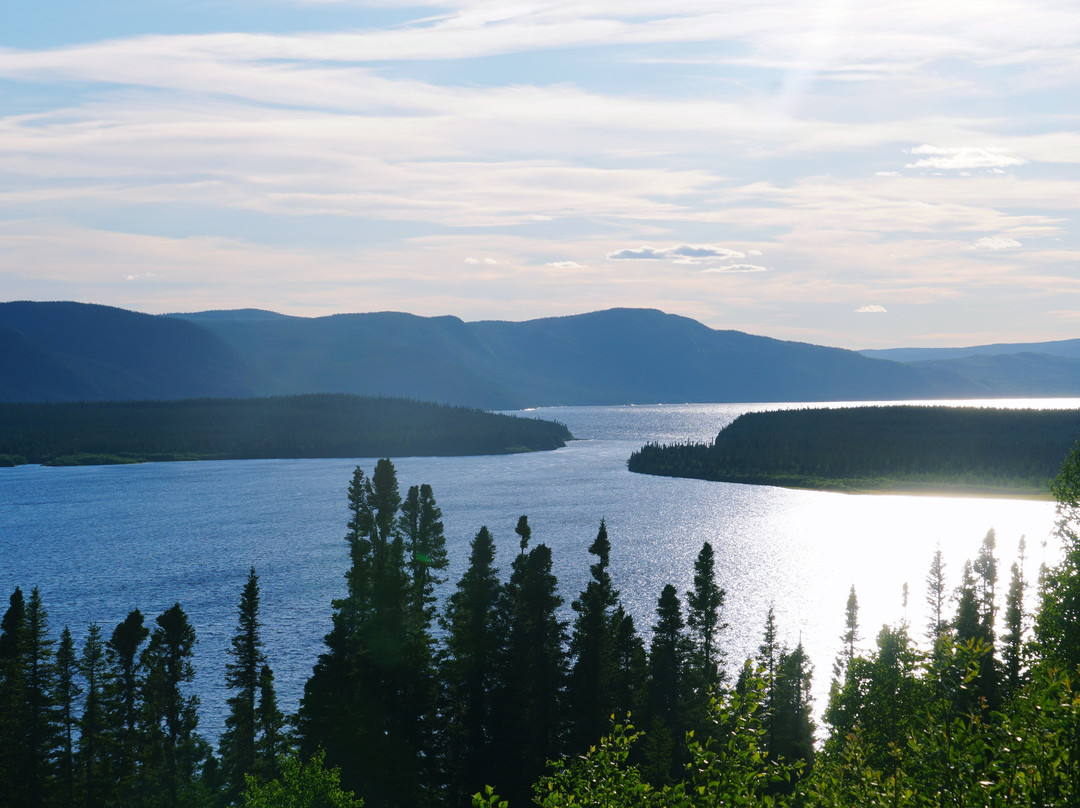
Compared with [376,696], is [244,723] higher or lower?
lower

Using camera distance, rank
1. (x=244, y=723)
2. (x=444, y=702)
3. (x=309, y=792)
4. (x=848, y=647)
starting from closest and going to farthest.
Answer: (x=309, y=792) < (x=444, y=702) < (x=244, y=723) < (x=848, y=647)

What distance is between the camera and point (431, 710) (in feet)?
161

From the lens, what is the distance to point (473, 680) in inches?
2162

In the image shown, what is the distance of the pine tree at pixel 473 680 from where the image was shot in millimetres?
52062

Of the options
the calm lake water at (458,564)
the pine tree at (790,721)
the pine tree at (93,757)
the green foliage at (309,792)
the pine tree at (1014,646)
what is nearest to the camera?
the green foliage at (309,792)

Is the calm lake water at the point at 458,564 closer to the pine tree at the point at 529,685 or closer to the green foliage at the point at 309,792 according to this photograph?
the pine tree at the point at 529,685

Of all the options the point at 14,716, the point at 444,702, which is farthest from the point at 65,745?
the point at 444,702

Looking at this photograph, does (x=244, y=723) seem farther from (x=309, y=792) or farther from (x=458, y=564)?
(x=458, y=564)

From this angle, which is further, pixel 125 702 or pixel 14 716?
pixel 125 702

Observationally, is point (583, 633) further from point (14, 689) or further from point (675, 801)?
point (675, 801)

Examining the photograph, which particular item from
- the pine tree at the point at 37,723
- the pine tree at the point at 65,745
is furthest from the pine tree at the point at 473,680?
the pine tree at the point at 37,723

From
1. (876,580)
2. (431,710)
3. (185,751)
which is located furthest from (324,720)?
(876,580)

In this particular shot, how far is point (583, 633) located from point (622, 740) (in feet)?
124

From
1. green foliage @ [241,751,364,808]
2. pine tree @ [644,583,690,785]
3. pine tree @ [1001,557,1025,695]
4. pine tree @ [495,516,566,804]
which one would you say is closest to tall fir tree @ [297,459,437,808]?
pine tree @ [495,516,566,804]
